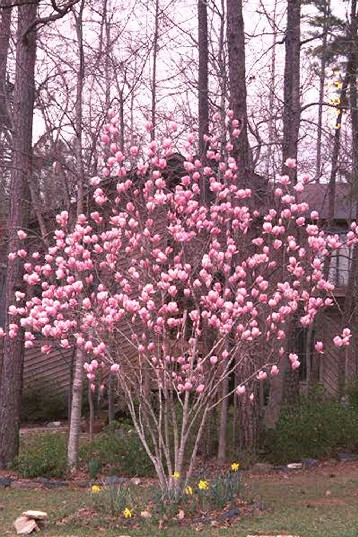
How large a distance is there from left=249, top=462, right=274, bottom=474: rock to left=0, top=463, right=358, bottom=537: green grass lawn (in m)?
0.39

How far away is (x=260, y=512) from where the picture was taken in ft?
26.9

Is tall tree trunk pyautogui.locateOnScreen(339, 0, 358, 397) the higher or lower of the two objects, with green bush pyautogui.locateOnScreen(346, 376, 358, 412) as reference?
higher

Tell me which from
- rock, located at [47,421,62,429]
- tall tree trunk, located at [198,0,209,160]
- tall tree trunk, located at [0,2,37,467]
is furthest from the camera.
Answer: rock, located at [47,421,62,429]

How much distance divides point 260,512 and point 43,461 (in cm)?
451

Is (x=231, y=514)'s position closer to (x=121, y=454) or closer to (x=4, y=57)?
(x=121, y=454)

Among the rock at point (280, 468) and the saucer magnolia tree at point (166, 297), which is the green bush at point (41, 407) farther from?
the saucer magnolia tree at point (166, 297)

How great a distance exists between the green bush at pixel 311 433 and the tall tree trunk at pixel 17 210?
12.7ft

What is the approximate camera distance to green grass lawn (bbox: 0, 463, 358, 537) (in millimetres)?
7379

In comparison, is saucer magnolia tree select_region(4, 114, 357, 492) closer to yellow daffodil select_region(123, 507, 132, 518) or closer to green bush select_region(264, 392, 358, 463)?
yellow daffodil select_region(123, 507, 132, 518)

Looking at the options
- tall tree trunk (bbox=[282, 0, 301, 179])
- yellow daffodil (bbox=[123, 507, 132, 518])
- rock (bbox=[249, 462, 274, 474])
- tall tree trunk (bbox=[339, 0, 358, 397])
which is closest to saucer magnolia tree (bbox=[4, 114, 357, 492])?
yellow daffodil (bbox=[123, 507, 132, 518])

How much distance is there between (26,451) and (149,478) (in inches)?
108

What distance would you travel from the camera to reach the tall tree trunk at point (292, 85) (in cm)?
1429

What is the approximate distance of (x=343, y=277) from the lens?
953 inches

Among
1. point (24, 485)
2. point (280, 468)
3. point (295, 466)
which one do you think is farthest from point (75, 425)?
point (295, 466)
